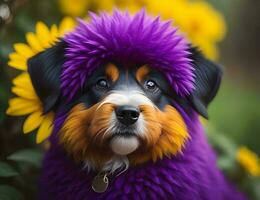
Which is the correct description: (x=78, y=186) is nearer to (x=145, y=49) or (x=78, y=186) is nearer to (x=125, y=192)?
(x=125, y=192)

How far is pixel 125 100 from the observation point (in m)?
1.69

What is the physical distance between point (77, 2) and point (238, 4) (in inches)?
163

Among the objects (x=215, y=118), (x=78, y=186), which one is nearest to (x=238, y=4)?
(x=215, y=118)

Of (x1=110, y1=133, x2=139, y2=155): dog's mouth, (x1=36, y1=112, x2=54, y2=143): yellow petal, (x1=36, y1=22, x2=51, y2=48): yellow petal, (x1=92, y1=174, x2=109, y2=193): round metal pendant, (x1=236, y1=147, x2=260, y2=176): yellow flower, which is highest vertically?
(x1=36, y1=22, x2=51, y2=48): yellow petal

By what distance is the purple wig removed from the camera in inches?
70.2

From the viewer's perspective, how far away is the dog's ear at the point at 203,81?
1864mm

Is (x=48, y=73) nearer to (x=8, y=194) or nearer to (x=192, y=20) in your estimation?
(x=8, y=194)

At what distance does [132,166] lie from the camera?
181 cm

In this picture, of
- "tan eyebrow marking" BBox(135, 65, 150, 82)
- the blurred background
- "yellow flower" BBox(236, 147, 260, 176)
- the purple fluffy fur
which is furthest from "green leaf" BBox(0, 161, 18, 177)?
"yellow flower" BBox(236, 147, 260, 176)

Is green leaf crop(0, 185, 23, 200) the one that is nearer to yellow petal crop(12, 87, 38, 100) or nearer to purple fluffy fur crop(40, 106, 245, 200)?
purple fluffy fur crop(40, 106, 245, 200)

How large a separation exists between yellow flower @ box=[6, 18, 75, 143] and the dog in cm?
11

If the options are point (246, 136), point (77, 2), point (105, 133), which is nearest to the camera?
point (105, 133)

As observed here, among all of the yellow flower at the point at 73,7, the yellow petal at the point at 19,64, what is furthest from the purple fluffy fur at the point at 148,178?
the yellow flower at the point at 73,7

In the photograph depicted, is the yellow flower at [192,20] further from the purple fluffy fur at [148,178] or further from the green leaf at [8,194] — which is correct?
the green leaf at [8,194]
